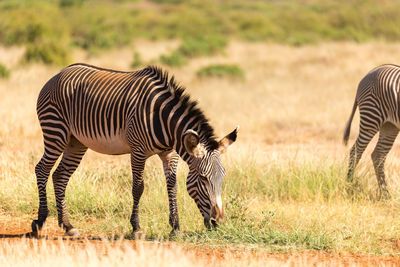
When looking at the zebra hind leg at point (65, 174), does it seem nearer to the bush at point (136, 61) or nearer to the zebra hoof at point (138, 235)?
the zebra hoof at point (138, 235)

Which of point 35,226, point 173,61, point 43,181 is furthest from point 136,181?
point 173,61

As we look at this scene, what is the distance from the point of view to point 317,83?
67.3 ft

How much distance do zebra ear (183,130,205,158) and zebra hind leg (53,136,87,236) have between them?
1792mm

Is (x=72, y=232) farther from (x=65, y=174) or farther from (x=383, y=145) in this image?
(x=383, y=145)

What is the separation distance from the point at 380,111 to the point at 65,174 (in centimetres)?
479

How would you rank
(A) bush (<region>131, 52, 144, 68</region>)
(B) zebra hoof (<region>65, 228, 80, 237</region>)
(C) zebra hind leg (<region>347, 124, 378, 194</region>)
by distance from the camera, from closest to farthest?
(B) zebra hoof (<region>65, 228, 80, 237</region>)
(C) zebra hind leg (<region>347, 124, 378, 194</region>)
(A) bush (<region>131, 52, 144, 68</region>)

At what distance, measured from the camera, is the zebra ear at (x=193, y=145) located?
19.3ft

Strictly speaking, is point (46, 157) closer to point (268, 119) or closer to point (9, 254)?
point (9, 254)

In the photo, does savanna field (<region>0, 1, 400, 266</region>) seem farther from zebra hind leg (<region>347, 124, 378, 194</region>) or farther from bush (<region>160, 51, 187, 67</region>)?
bush (<region>160, 51, 187, 67</region>)

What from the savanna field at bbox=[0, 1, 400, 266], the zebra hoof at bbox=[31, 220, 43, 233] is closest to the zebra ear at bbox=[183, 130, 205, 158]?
the savanna field at bbox=[0, 1, 400, 266]

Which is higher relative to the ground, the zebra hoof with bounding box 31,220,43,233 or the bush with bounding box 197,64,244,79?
the bush with bounding box 197,64,244,79

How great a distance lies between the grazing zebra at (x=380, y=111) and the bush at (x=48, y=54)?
561 inches

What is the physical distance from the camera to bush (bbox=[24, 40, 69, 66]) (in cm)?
2198

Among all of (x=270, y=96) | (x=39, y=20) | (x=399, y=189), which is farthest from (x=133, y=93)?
(x=39, y=20)
